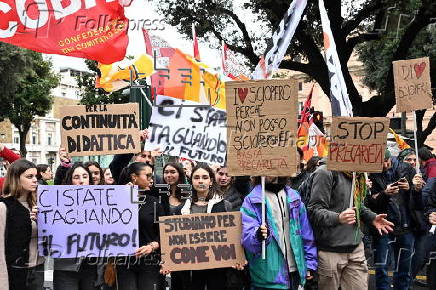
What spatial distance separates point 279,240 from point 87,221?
5.64 ft

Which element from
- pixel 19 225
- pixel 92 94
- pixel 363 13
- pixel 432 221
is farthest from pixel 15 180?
pixel 92 94

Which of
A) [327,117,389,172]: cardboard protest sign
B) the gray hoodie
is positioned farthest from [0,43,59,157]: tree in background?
[327,117,389,172]: cardboard protest sign

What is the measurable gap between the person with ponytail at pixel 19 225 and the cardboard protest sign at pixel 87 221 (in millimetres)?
Result: 100

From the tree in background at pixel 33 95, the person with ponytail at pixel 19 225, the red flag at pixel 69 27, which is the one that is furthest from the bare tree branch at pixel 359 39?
the tree in background at pixel 33 95

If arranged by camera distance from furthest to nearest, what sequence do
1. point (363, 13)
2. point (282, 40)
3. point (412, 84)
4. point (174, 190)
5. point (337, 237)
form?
point (363, 13)
point (412, 84)
point (174, 190)
point (282, 40)
point (337, 237)

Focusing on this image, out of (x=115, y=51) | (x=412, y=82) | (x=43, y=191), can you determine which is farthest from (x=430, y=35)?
(x=43, y=191)

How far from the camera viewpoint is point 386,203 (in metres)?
6.99

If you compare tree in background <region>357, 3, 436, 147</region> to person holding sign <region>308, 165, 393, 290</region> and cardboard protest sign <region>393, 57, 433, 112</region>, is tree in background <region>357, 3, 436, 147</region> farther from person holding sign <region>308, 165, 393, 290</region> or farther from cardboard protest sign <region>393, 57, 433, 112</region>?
person holding sign <region>308, 165, 393, 290</region>

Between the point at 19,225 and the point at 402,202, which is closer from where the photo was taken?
the point at 19,225

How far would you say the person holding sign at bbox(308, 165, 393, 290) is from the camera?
549 centimetres

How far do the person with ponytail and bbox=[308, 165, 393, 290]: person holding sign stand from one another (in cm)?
244

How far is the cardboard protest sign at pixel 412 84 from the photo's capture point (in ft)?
23.0

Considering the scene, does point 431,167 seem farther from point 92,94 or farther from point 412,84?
point 92,94

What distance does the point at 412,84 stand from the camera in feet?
23.1
